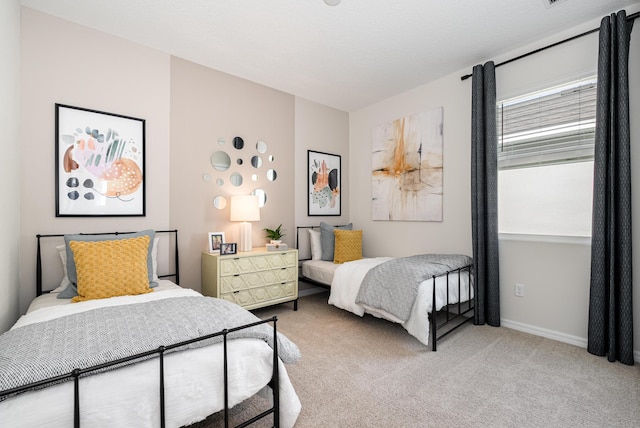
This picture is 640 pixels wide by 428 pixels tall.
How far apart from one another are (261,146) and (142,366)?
293 cm

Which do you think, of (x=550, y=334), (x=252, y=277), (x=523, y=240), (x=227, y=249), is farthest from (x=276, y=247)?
(x=550, y=334)

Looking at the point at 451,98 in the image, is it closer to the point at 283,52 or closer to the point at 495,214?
the point at 495,214

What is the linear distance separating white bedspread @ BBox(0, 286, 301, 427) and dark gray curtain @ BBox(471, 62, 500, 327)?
2.33m

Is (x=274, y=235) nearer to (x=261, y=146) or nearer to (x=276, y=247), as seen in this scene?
(x=276, y=247)

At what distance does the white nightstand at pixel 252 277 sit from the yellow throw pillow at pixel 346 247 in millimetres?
607

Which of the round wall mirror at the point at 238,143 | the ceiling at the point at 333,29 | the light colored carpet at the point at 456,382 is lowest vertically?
the light colored carpet at the point at 456,382

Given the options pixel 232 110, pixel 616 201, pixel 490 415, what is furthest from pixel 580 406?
pixel 232 110

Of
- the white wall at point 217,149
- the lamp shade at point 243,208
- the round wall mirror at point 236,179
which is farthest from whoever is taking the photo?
the round wall mirror at point 236,179

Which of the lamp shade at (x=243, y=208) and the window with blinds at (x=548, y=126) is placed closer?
the window with blinds at (x=548, y=126)

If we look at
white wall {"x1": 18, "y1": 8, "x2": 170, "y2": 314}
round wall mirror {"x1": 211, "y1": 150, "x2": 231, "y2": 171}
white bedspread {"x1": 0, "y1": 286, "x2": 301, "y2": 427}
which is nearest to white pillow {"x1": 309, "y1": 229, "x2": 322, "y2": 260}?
round wall mirror {"x1": 211, "y1": 150, "x2": 231, "y2": 171}

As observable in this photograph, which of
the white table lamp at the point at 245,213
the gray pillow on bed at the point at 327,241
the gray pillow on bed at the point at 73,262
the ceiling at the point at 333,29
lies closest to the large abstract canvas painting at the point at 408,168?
the ceiling at the point at 333,29

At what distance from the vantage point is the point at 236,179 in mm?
3564

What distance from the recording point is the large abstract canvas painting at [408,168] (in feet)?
11.9

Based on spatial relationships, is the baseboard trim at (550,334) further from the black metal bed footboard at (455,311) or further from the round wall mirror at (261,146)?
the round wall mirror at (261,146)
